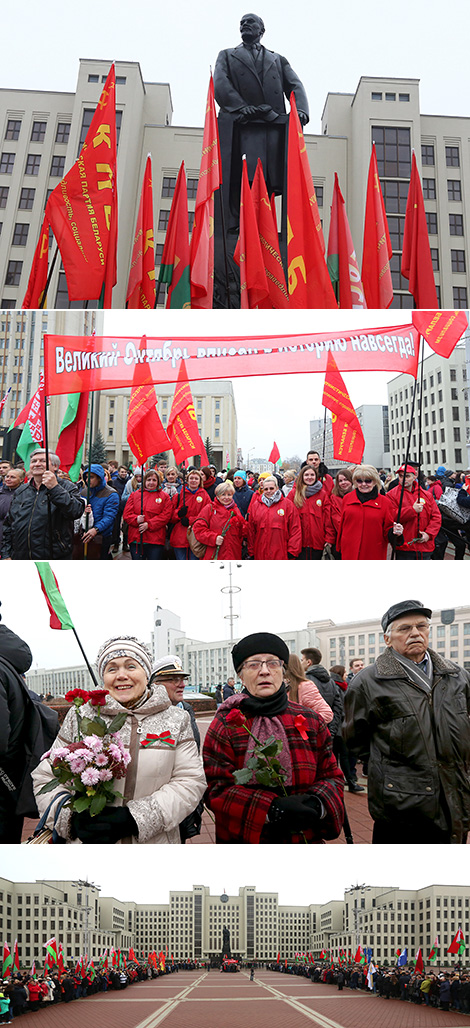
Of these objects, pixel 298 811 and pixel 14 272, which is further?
pixel 14 272

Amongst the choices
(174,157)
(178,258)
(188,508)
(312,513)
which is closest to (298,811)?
(312,513)

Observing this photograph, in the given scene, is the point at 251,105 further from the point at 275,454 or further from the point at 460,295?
the point at 460,295

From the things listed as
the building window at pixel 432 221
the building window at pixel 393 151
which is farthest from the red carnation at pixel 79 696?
the building window at pixel 432 221

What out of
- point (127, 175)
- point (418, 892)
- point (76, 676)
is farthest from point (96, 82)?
point (418, 892)

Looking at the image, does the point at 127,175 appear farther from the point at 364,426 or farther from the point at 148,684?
the point at 148,684

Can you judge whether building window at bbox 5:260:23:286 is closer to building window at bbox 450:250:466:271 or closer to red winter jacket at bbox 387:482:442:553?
building window at bbox 450:250:466:271

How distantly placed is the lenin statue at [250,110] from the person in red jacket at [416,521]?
592 cm

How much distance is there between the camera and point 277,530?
19.1 ft

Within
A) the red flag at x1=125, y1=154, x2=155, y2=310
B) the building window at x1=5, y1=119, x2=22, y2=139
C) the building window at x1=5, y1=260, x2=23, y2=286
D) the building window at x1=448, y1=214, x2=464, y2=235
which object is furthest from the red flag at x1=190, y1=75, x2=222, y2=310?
the building window at x1=5, y1=119, x2=22, y2=139

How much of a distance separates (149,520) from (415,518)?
6.70 feet

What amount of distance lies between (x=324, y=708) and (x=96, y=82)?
25.7m

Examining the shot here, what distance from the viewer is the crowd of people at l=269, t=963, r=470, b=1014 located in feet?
13.3

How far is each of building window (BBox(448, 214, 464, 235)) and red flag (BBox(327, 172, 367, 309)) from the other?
56.7 ft

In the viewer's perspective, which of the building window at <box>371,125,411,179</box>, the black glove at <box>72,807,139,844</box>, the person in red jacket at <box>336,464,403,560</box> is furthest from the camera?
the building window at <box>371,125,411,179</box>
